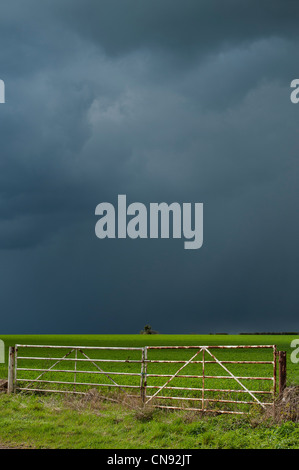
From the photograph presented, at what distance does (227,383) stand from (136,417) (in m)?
10.2

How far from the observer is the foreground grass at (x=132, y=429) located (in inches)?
452

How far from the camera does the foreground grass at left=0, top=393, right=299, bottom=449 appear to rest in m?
11.5

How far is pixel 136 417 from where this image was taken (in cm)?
1406

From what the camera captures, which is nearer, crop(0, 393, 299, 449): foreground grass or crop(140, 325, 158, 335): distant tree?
crop(0, 393, 299, 449): foreground grass

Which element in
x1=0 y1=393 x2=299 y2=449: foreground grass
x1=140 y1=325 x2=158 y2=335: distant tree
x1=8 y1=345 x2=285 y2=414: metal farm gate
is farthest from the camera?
x1=140 y1=325 x2=158 y2=335: distant tree

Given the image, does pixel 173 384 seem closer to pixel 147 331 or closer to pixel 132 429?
pixel 132 429

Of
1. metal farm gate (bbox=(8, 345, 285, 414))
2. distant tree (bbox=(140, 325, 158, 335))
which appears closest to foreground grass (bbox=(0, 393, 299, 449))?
metal farm gate (bbox=(8, 345, 285, 414))

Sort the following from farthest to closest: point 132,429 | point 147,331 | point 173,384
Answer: point 147,331, point 173,384, point 132,429

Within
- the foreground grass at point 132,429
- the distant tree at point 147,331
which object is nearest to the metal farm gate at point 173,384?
the foreground grass at point 132,429

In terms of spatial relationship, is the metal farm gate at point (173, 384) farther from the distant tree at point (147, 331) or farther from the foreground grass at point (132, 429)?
the distant tree at point (147, 331)

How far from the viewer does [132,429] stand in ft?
43.1

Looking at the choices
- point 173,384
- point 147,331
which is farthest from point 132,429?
point 147,331

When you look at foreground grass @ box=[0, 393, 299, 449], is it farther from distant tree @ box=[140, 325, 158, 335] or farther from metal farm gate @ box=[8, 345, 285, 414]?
distant tree @ box=[140, 325, 158, 335]
